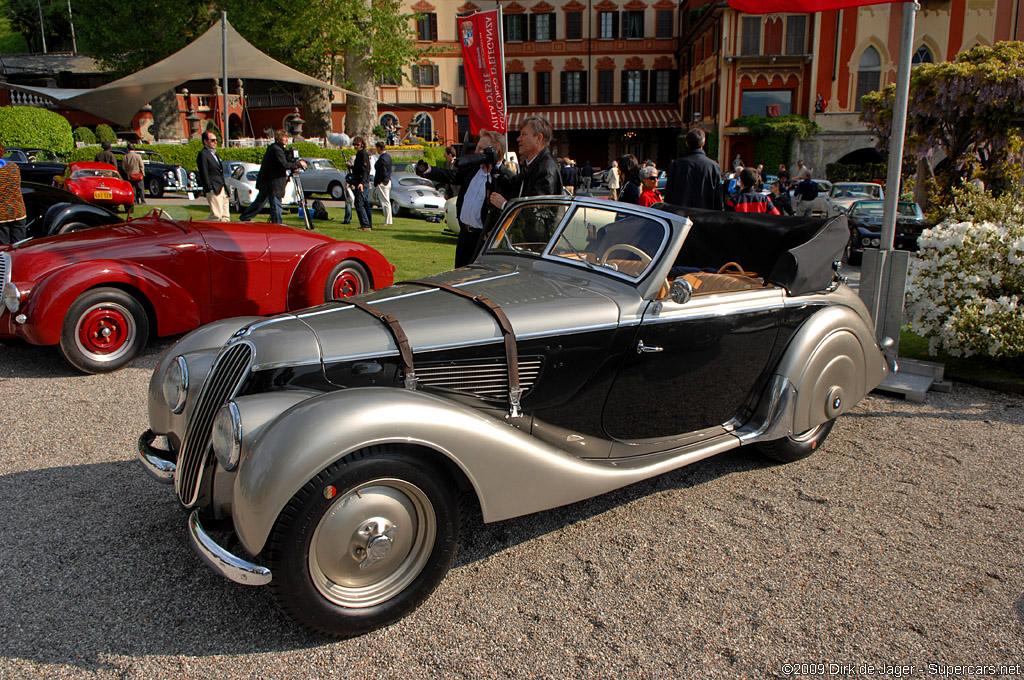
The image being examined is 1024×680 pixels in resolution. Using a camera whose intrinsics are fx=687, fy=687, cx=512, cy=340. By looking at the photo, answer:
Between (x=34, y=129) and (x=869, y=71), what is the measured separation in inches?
1463

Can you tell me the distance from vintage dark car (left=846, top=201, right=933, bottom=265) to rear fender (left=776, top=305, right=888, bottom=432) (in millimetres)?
10406

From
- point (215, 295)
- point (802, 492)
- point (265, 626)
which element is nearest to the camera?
point (265, 626)

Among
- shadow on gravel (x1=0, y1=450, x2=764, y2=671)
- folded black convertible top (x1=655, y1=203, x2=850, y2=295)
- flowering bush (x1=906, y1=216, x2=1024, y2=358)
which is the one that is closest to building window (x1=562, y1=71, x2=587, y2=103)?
flowering bush (x1=906, y1=216, x2=1024, y2=358)

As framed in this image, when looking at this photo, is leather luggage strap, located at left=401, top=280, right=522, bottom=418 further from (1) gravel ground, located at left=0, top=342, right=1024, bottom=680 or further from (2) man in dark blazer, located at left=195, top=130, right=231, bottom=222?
(2) man in dark blazer, located at left=195, top=130, right=231, bottom=222

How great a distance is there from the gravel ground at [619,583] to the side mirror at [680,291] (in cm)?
113

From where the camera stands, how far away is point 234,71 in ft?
50.9

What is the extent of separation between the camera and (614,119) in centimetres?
4691

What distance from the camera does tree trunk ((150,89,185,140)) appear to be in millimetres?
31578

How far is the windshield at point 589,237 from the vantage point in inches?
138

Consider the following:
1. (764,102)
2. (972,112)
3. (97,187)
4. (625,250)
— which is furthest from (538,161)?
(764,102)

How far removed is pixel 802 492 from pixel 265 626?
9.26ft

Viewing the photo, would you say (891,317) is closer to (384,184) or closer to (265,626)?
(265,626)

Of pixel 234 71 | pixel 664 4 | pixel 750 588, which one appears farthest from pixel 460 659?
pixel 664 4

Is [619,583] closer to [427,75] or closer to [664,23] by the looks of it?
[427,75]
